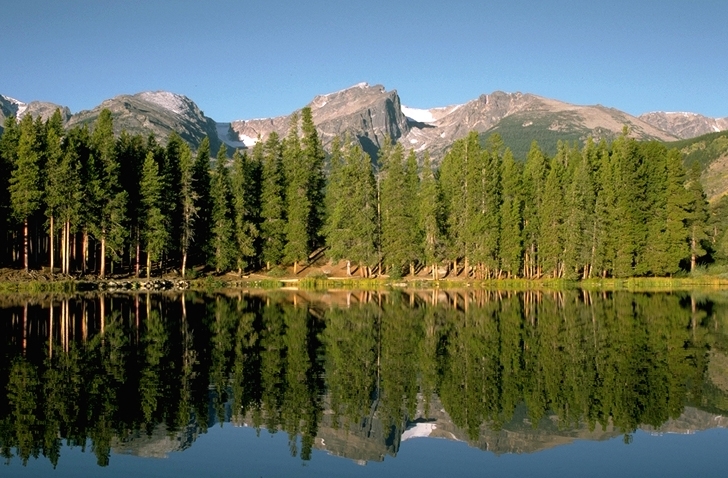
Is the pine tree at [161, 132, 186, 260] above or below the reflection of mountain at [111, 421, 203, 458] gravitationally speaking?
above

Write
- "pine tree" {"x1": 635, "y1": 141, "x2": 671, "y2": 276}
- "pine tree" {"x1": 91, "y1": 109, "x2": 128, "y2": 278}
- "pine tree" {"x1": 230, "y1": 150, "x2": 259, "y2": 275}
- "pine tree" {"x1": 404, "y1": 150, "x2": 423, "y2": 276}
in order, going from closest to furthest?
"pine tree" {"x1": 91, "y1": 109, "x2": 128, "y2": 278} < "pine tree" {"x1": 635, "y1": 141, "x2": 671, "y2": 276} < "pine tree" {"x1": 230, "y1": 150, "x2": 259, "y2": 275} < "pine tree" {"x1": 404, "y1": 150, "x2": 423, "y2": 276}

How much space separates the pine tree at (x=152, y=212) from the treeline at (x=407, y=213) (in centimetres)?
15

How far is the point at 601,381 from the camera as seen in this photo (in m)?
23.3

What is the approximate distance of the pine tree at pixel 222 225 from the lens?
3265 inches

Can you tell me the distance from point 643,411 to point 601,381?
3502mm

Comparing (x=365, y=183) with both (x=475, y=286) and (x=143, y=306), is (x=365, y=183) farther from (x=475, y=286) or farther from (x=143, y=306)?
(x=143, y=306)

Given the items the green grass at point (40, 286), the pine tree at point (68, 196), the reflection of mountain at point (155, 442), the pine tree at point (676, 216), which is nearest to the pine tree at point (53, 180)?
the pine tree at point (68, 196)

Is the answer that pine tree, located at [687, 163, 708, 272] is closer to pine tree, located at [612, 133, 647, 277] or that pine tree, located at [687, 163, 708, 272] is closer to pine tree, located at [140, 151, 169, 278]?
pine tree, located at [612, 133, 647, 277]

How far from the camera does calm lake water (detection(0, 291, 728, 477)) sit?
636 inches

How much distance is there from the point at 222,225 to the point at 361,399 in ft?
212

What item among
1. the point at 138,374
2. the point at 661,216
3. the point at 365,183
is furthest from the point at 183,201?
the point at 138,374

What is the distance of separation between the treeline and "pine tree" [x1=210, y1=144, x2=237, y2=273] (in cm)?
16

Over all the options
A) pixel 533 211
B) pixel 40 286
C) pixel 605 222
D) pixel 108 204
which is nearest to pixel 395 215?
pixel 533 211

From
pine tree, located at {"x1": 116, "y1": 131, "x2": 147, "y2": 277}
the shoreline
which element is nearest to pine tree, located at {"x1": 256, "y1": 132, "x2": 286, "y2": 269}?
the shoreline
